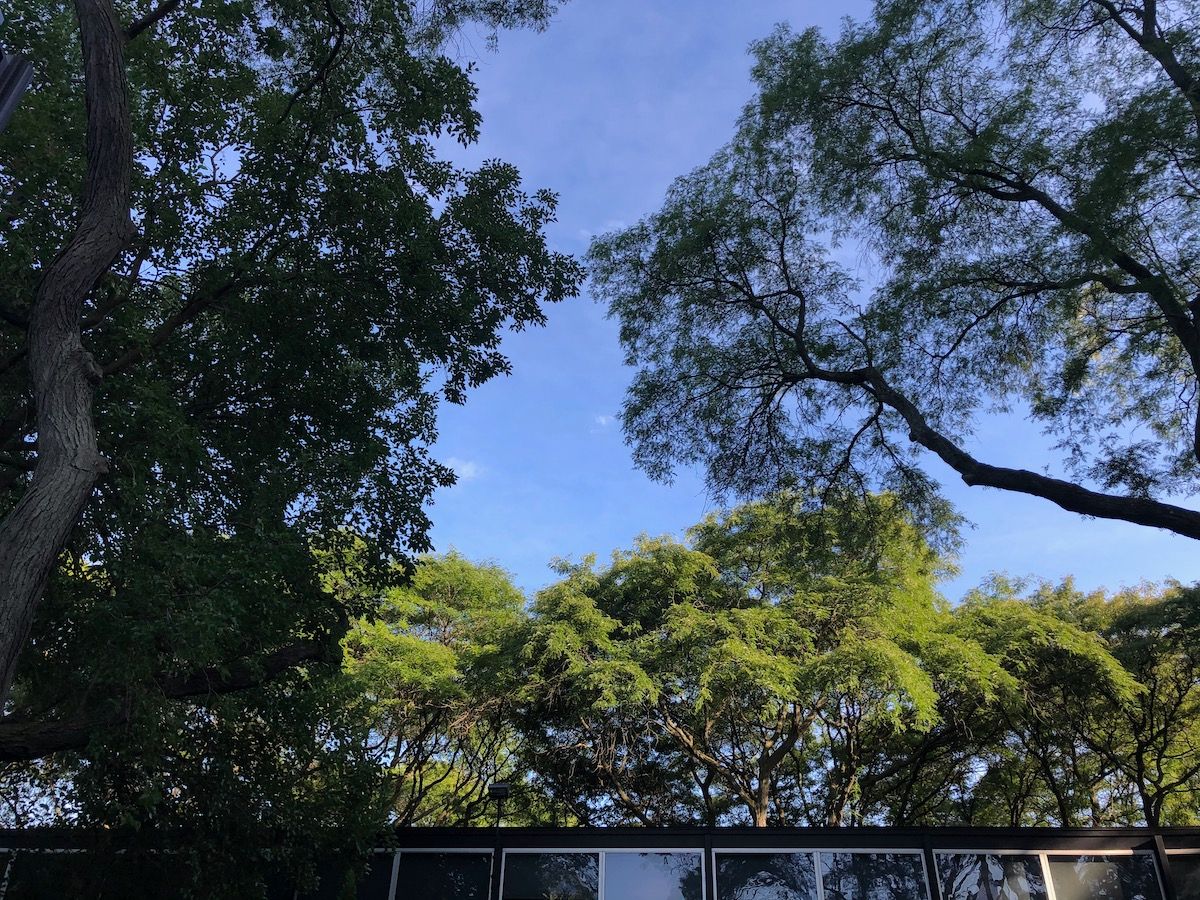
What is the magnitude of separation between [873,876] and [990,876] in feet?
4.80

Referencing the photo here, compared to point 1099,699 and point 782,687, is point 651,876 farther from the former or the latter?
point 1099,699

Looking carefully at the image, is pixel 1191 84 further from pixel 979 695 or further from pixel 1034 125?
pixel 979 695

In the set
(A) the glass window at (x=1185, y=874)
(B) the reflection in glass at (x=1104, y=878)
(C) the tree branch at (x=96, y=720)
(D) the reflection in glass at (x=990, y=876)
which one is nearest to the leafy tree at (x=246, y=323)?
(C) the tree branch at (x=96, y=720)

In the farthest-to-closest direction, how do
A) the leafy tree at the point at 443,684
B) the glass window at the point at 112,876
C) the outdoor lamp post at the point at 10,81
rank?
the leafy tree at the point at 443,684 < the glass window at the point at 112,876 < the outdoor lamp post at the point at 10,81

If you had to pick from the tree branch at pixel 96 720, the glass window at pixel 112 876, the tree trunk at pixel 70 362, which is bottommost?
the glass window at pixel 112 876

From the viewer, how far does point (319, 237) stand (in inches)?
275

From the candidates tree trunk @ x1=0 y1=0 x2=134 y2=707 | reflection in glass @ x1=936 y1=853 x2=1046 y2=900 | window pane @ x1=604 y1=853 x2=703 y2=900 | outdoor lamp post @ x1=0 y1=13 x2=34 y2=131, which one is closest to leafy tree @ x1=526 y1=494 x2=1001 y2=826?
reflection in glass @ x1=936 y1=853 x2=1046 y2=900

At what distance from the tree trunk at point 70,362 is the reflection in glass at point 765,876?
843cm

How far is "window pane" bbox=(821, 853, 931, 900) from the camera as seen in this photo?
9680 mm

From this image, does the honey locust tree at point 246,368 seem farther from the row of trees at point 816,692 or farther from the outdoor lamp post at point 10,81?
the row of trees at point 816,692

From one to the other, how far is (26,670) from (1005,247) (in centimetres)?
927

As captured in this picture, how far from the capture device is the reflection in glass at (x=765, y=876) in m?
9.73

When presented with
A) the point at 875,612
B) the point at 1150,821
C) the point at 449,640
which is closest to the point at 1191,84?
the point at 875,612

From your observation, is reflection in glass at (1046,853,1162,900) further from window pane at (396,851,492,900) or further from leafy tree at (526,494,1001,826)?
window pane at (396,851,492,900)
